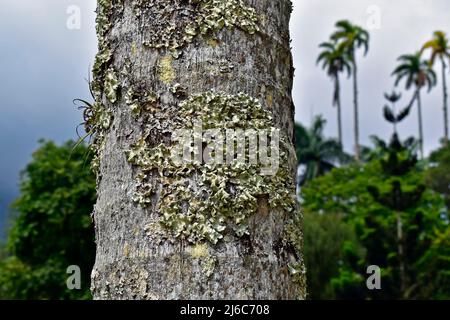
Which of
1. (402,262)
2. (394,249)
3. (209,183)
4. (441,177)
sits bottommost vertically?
(209,183)

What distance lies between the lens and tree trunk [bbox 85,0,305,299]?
6.86ft

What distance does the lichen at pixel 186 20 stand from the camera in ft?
7.41

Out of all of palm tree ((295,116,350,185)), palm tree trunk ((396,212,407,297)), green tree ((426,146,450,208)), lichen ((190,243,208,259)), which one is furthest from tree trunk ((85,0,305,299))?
palm tree ((295,116,350,185))

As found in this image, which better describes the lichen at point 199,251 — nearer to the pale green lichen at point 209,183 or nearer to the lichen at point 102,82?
the pale green lichen at point 209,183

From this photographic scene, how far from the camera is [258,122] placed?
7.45 ft

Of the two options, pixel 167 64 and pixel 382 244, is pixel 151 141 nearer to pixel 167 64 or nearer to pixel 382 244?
pixel 167 64

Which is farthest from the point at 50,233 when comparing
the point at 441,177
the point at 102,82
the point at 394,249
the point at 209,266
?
the point at 441,177

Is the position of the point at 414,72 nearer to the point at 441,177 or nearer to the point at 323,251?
the point at 441,177

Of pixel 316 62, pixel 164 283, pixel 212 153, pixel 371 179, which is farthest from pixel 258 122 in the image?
pixel 316 62

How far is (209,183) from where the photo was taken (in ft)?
7.08

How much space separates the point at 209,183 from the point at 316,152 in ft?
193

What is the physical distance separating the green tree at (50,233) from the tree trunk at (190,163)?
18.7 metres

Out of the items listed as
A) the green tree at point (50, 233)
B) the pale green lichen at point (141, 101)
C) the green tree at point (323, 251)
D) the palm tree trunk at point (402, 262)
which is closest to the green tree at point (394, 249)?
the palm tree trunk at point (402, 262)

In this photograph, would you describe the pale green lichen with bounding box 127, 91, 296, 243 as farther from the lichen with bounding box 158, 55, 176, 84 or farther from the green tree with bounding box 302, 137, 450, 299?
the green tree with bounding box 302, 137, 450, 299
